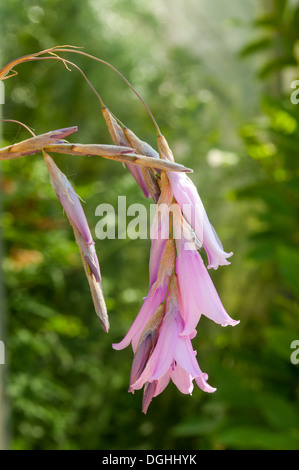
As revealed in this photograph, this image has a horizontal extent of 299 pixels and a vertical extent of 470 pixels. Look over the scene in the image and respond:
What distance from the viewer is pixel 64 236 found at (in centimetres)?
104

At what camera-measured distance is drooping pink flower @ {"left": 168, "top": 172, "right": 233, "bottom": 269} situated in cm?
19

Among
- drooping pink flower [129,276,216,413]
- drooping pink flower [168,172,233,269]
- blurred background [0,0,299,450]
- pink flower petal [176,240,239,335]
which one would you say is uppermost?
blurred background [0,0,299,450]

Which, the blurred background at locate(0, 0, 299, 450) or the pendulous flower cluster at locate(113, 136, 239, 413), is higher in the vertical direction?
the blurred background at locate(0, 0, 299, 450)

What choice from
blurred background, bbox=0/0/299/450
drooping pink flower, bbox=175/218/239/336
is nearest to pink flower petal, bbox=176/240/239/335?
drooping pink flower, bbox=175/218/239/336

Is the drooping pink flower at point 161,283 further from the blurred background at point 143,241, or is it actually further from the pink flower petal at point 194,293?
the blurred background at point 143,241

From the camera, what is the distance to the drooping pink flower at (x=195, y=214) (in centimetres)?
19

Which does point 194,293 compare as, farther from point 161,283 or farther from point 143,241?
point 143,241

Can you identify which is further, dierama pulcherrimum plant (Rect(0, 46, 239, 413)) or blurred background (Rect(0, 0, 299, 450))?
blurred background (Rect(0, 0, 299, 450))

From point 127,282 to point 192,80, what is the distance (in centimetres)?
50

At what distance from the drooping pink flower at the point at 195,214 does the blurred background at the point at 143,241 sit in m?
0.58

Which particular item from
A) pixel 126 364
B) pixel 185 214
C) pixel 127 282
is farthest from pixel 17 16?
pixel 185 214

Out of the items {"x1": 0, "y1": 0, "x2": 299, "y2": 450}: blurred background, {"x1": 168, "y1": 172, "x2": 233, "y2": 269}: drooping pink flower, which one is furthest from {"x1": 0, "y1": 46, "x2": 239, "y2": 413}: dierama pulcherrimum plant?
{"x1": 0, "y1": 0, "x2": 299, "y2": 450}: blurred background

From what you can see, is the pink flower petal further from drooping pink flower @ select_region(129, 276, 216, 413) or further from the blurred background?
the blurred background
